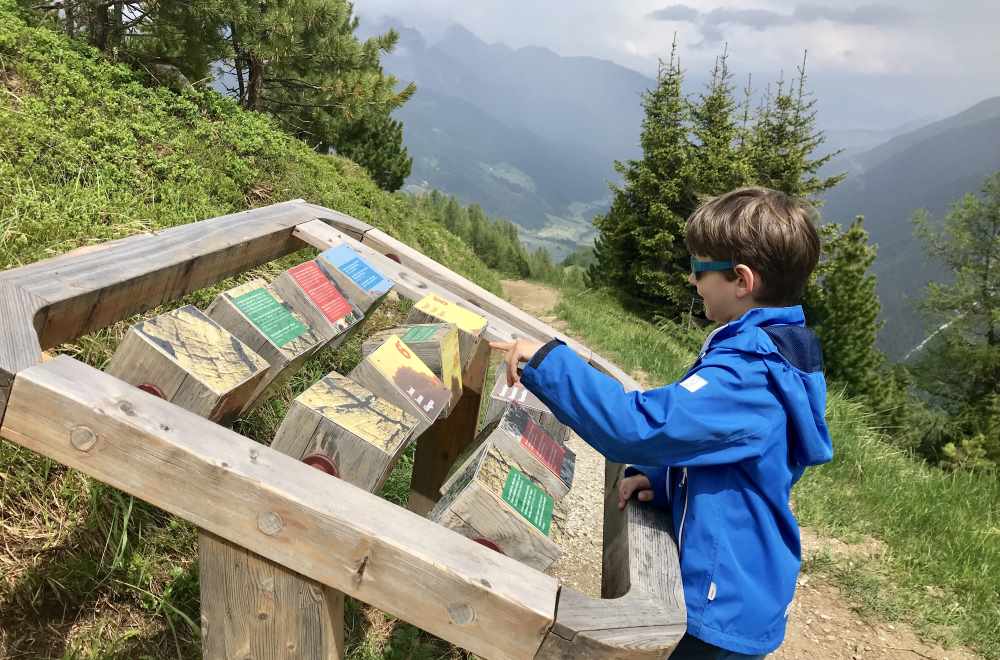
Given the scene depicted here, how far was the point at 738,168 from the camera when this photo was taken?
16.5 m

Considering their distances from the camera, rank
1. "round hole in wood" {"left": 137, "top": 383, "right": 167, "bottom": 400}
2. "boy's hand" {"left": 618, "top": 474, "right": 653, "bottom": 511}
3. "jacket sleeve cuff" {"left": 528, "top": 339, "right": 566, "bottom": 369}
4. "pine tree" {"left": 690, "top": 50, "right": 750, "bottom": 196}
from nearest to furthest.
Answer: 1. "round hole in wood" {"left": 137, "top": 383, "right": 167, "bottom": 400}
2. "jacket sleeve cuff" {"left": 528, "top": 339, "right": 566, "bottom": 369}
3. "boy's hand" {"left": 618, "top": 474, "right": 653, "bottom": 511}
4. "pine tree" {"left": 690, "top": 50, "right": 750, "bottom": 196}

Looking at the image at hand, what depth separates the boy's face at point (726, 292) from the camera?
149 cm

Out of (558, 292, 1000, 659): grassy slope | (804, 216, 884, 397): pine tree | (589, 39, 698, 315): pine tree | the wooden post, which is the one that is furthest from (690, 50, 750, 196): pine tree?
the wooden post

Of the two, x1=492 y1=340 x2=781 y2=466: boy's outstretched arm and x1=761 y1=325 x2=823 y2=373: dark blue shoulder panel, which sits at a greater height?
x1=761 y1=325 x2=823 y2=373: dark blue shoulder panel

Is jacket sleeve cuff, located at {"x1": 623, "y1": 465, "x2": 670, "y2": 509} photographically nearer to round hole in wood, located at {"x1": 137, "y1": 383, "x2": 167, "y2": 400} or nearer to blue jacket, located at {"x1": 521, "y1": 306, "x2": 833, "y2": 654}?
blue jacket, located at {"x1": 521, "y1": 306, "x2": 833, "y2": 654}

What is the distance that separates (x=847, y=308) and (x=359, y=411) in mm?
25553

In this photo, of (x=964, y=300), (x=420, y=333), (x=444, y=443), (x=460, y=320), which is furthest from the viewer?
(x=964, y=300)

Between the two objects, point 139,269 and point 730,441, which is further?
point 139,269

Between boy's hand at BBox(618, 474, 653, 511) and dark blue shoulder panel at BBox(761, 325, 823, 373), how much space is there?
1.45 feet

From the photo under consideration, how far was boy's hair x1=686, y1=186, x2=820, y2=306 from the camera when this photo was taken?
146 cm

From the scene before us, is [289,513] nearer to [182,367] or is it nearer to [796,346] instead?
[182,367]

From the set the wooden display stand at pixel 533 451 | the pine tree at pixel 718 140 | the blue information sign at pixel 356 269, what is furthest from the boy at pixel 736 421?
the pine tree at pixel 718 140

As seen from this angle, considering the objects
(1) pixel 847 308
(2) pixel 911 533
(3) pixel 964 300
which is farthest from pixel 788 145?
(2) pixel 911 533

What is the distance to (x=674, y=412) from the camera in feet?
4.05
